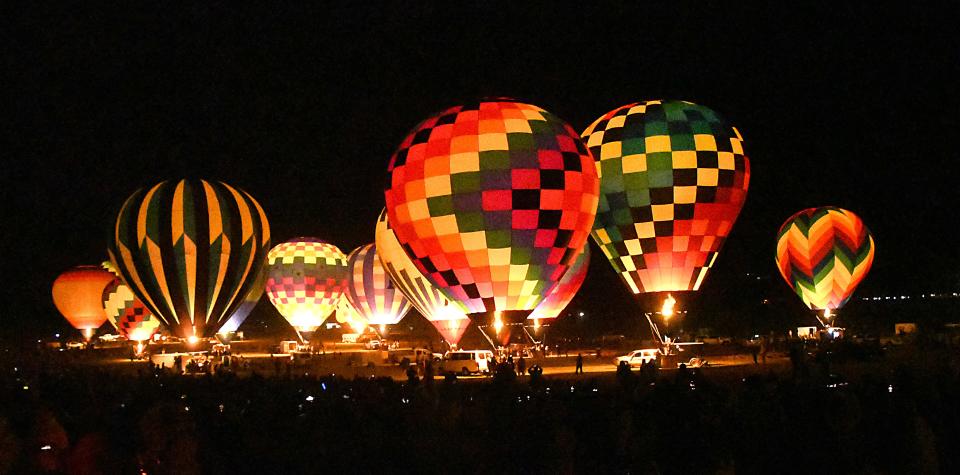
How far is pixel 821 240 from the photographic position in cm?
2828

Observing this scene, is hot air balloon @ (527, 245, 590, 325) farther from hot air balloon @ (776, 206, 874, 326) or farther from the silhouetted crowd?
the silhouetted crowd

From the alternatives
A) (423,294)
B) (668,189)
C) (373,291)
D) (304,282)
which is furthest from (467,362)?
(304,282)

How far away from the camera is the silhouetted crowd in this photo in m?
4.65

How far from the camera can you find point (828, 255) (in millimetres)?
→ 28141

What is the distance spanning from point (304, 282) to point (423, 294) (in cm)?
1189

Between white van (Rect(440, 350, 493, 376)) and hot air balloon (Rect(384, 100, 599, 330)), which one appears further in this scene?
white van (Rect(440, 350, 493, 376))

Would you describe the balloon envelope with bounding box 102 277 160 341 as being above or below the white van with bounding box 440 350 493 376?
above

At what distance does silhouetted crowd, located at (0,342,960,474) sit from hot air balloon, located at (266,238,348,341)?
26.6 metres

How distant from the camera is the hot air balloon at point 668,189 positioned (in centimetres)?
1836

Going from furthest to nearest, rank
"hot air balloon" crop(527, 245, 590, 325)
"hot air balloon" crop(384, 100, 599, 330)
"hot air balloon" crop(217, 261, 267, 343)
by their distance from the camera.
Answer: "hot air balloon" crop(217, 261, 267, 343) → "hot air balloon" crop(527, 245, 590, 325) → "hot air balloon" crop(384, 100, 599, 330)

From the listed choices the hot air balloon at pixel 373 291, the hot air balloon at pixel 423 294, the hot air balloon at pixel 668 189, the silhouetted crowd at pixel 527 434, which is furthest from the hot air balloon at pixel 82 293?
the silhouetted crowd at pixel 527 434

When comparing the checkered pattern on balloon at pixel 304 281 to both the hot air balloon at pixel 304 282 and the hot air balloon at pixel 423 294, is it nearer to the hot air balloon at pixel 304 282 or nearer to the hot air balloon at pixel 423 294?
the hot air balloon at pixel 304 282

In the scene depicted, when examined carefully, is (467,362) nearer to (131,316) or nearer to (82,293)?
(131,316)

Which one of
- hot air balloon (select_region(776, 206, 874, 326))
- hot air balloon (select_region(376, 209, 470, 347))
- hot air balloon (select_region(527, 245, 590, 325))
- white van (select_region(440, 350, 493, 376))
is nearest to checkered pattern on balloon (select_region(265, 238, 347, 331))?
hot air balloon (select_region(376, 209, 470, 347))
